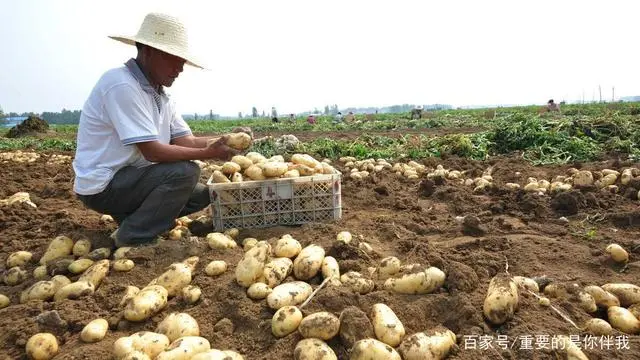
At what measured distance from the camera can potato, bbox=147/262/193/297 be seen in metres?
2.75

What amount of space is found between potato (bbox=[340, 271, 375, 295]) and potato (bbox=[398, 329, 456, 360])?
479mm

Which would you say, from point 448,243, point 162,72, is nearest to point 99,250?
point 162,72

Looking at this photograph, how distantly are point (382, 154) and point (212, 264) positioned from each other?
20.1ft

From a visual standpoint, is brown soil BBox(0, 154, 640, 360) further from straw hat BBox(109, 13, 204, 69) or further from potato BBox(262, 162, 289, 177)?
straw hat BBox(109, 13, 204, 69)

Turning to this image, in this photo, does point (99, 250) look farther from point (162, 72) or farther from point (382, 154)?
point (382, 154)

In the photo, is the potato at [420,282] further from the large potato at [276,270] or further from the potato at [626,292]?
the potato at [626,292]

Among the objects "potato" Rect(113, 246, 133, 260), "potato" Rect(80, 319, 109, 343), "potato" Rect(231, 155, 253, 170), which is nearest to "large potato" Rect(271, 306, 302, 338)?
"potato" Rect(80, 319, 109, 343)

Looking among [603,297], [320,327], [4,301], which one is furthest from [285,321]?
[4,301]

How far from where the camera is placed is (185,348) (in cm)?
211

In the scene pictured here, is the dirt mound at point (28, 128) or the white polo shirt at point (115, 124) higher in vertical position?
the dirt mound at point (28, 128)

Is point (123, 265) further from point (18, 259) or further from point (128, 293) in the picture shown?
point (18, 259)

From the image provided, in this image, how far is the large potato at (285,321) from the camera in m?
2.26

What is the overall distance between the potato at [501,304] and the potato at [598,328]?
14.1 inches

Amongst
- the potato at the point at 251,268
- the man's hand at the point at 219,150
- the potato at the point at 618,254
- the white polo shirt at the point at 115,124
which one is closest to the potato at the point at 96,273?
the white polo shirt at the point at 115,124
